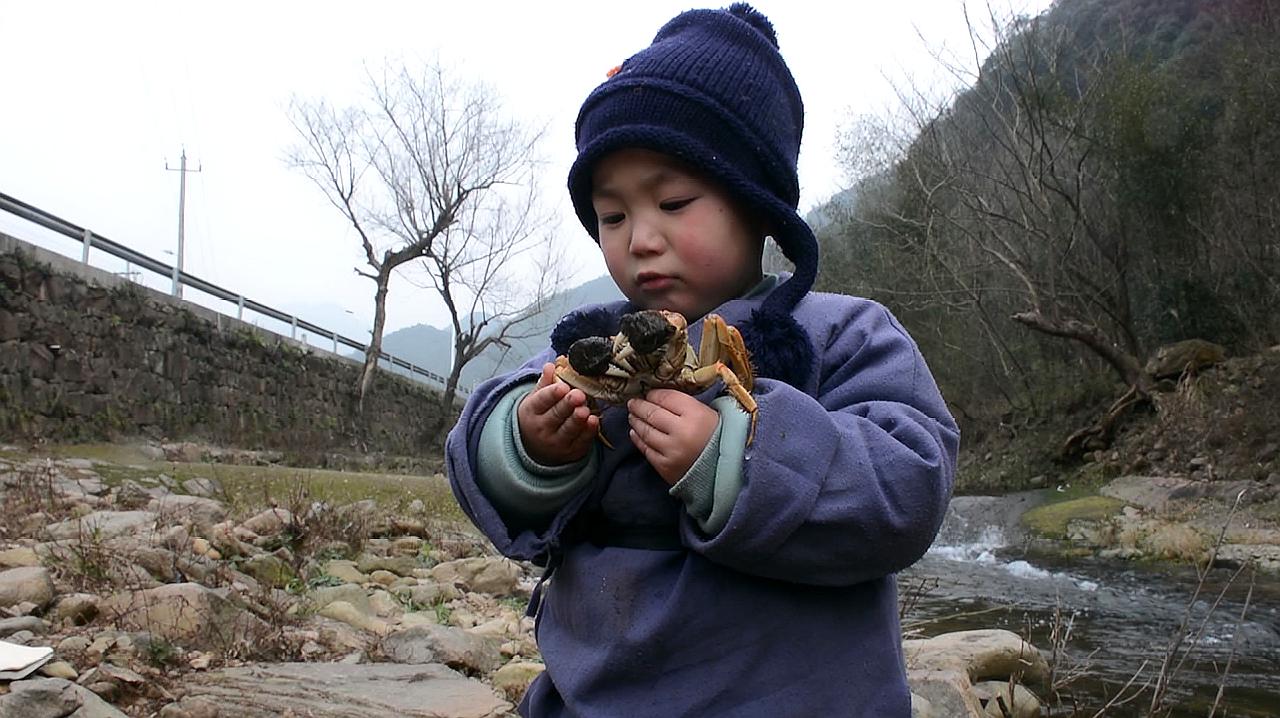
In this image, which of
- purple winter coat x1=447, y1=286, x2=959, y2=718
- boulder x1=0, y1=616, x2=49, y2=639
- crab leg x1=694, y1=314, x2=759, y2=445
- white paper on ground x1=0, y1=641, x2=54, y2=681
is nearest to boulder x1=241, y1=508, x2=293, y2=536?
boulder x1=0, y1=616, x2=49, y2=639

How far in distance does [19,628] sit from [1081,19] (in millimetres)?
34410

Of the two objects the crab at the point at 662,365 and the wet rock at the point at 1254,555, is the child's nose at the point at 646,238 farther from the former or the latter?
the wet rock at the point at 1254,555

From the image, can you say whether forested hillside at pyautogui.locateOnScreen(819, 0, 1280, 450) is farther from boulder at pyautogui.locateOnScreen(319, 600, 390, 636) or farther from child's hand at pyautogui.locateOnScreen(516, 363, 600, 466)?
child's hand at pyautogui.locateOnScreen(516, 363, 600, 466)

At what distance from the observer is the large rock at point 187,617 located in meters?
3.59

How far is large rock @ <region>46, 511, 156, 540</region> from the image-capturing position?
504 cm

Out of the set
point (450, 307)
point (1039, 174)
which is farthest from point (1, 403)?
point (1039, 174)

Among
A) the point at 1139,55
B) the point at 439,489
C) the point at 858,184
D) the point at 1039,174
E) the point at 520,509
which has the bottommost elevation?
the point at 439,489

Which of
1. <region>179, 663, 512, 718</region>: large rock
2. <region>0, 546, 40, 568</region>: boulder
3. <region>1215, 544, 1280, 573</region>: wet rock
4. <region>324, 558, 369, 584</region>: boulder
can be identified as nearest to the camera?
<region>179, 663, 512, 718</region>: large rock

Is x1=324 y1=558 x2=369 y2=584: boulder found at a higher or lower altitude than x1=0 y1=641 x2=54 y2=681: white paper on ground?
lower

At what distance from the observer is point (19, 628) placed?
3342 millimetres

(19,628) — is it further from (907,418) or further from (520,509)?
(907,418)

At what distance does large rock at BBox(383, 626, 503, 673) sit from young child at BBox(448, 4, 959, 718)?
2.15 m

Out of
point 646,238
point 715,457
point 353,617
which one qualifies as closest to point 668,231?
point 646,238

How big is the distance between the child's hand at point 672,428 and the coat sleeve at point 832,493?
95 millimetres
